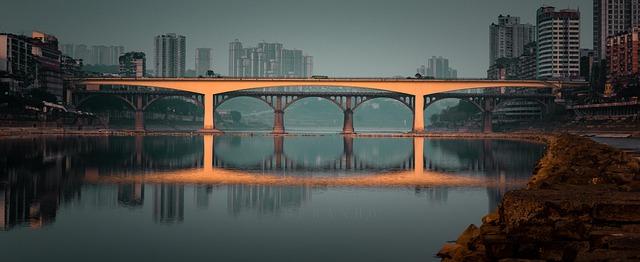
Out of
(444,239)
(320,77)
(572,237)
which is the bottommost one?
(444,239)

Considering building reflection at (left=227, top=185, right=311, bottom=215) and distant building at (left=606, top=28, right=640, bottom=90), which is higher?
distant building at (left=606, top=28, right=640, bottom=90)

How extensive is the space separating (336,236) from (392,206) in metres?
7.54

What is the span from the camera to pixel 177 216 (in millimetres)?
24344

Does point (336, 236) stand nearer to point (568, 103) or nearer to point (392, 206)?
point (392, 206)

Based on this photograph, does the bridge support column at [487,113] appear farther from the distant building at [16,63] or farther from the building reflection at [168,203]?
the building reflection at [168,203]

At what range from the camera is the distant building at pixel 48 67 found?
161 metres

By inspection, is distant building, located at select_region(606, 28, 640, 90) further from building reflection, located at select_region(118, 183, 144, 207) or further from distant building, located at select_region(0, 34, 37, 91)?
building reflection, located at select_region(118, 183, 144, 207)

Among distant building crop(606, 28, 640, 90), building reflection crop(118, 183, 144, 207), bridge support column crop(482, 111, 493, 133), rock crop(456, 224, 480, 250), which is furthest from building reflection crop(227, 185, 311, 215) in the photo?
distant building crop(606, 28, 640, 90)

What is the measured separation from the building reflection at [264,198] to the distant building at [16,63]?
380 ft

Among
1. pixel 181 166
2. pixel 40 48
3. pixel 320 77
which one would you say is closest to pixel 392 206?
pixel 181 166

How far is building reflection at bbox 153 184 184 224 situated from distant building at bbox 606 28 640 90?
153708mm

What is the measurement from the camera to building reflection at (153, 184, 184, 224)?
23.9 metres

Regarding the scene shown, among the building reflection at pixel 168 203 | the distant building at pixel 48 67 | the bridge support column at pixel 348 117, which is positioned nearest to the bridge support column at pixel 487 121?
the bridge support column at pixel 348 117

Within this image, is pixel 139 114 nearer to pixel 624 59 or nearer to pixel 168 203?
pixel 624 59
